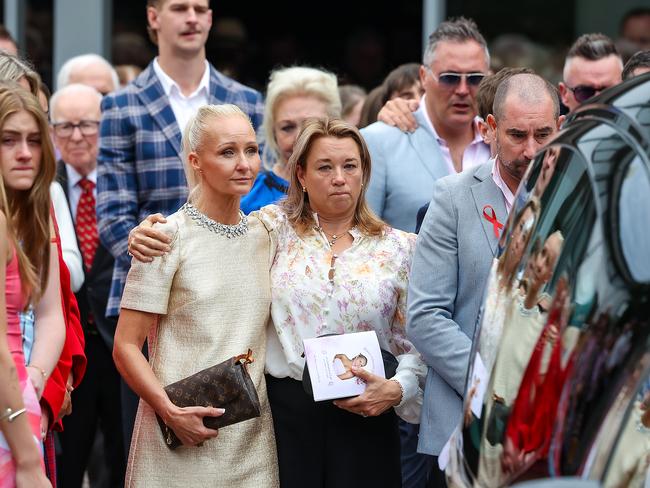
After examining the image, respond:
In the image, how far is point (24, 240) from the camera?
3.76 meters

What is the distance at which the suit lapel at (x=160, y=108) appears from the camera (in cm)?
543

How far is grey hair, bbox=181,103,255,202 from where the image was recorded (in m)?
4.28

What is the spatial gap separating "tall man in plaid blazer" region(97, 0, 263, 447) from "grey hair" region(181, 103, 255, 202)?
0.99 meters

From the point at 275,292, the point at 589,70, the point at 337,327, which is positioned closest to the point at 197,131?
the point at 275,292

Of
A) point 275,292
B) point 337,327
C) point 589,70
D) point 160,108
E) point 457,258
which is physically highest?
point 589,70

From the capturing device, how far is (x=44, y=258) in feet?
12.4

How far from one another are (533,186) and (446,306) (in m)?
1.61

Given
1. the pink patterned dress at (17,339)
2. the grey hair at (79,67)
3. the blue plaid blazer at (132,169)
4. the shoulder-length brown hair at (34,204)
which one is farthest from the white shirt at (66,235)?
the grey hair at (79,67)

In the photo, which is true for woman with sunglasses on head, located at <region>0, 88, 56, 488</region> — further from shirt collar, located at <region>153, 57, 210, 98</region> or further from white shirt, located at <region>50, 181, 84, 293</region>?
shirt collar, located at <region>153, 57, 210, 98</region>

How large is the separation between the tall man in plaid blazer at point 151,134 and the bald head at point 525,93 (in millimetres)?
1714

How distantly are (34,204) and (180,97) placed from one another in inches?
78.5

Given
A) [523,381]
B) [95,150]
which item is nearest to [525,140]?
[523,381]

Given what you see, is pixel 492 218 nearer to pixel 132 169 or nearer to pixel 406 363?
pixel 406 363

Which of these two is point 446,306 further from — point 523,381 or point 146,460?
point 523,381
